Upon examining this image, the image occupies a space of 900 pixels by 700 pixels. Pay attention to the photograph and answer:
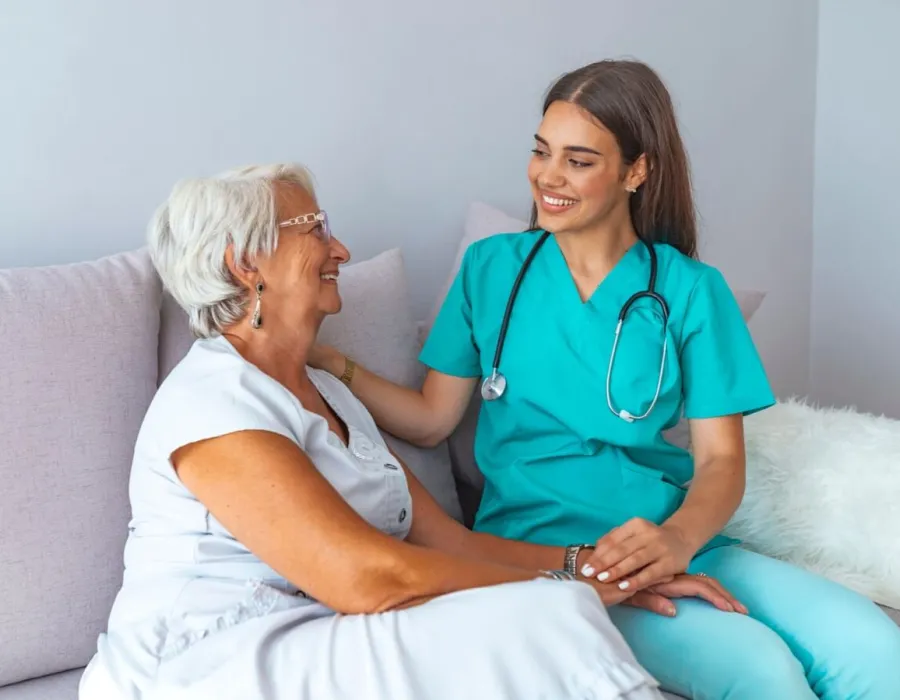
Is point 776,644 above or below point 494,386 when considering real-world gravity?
below

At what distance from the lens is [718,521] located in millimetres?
1622

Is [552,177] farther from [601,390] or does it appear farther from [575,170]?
[601,390]

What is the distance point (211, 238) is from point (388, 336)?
0.48 meters

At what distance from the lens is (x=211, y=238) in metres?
Answer: 1.44

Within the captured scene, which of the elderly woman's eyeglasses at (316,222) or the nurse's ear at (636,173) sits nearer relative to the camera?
the elderly woman's eyeglasses at (316,222)

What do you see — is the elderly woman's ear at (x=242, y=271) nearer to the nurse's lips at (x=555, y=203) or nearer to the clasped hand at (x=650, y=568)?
the nurse's lips at (x=555, y=203)

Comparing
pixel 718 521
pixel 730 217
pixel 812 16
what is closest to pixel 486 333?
pixel 718 521

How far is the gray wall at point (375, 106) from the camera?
1.76m

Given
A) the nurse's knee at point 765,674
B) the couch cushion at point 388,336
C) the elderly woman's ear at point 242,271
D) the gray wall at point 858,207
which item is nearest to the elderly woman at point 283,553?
the elderly woman's ear at point 242,271

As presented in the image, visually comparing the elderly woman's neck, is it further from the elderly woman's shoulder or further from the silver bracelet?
the silver bracelet

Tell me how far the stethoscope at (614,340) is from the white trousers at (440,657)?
47 cm

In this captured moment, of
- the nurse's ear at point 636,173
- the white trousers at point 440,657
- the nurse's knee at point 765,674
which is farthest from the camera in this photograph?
the nurse's ear at point 636,173

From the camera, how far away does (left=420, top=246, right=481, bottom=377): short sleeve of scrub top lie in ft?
5.96

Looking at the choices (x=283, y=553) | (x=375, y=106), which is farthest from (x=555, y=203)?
(x=283, y=553)
